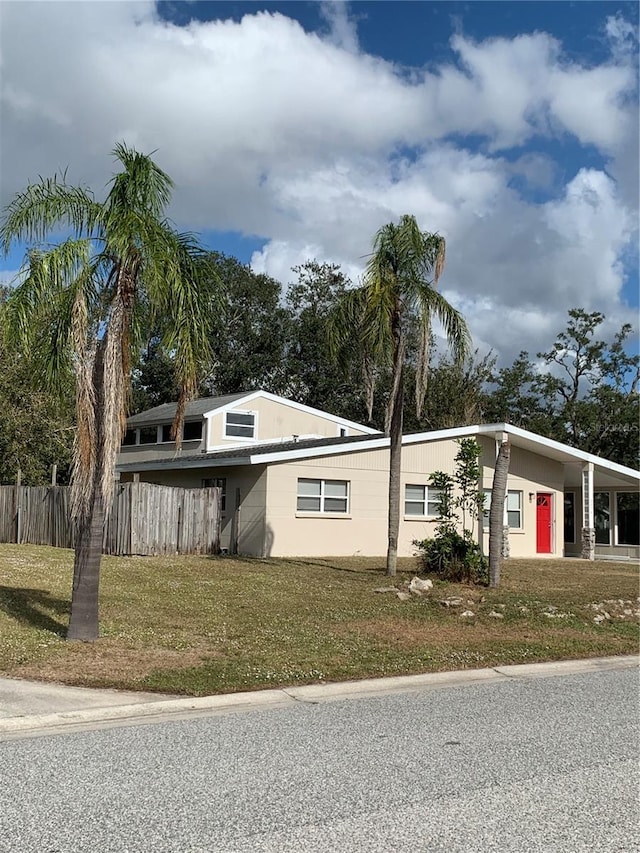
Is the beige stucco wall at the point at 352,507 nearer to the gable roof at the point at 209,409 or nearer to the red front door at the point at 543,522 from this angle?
the red front door at the point at 543,522

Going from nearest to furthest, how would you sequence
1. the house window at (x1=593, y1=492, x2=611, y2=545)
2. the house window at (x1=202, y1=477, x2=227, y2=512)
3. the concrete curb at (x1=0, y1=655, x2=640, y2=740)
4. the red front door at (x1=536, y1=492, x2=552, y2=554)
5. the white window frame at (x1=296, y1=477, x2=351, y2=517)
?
the concrete curb at (x1=0, y1=655, x2=640, y2=740) → the white window frame at (x1=296, y1=477, x2=351, y2=517) → the house window at (x1=202, y1=477, x2=227, y2=512) → the red front door at (x1=536, y1=492, x2=552, y2=554) → the house window at (x1=593, y1=492, x2=611, y2=545)

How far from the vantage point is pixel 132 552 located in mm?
21344

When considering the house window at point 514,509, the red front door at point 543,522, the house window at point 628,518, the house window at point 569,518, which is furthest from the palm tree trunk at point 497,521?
the house window at point 628,518

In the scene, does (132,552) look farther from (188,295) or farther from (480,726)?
(480,726)

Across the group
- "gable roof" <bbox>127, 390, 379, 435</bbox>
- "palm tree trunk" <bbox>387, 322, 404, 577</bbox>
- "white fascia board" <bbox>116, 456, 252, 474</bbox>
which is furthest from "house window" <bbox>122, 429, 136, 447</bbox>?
"palm tree trunk" <bbox>387, 322, 404, 577</bbox>

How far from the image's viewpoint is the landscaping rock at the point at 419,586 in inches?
607

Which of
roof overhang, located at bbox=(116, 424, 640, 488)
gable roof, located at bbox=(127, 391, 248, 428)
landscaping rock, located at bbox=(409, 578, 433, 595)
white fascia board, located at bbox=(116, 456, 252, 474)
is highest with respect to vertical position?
gable roof, located at bbox=(127, 391, 248, 428)

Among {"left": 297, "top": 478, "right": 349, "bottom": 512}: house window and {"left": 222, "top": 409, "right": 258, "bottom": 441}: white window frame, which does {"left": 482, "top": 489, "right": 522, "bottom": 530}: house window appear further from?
{"left": 222, "top": 409, "right": 258, "bottom": 441}: white window frame

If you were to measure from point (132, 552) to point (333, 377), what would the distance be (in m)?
31.7

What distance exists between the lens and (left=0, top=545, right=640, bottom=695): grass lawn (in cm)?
912

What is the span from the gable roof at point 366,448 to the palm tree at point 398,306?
5852 mm

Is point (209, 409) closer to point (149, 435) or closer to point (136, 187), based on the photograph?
point (149, 435)

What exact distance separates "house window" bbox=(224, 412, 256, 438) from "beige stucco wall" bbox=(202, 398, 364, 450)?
0.16 meters

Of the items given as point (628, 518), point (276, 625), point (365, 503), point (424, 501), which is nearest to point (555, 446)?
point (424, 501)
